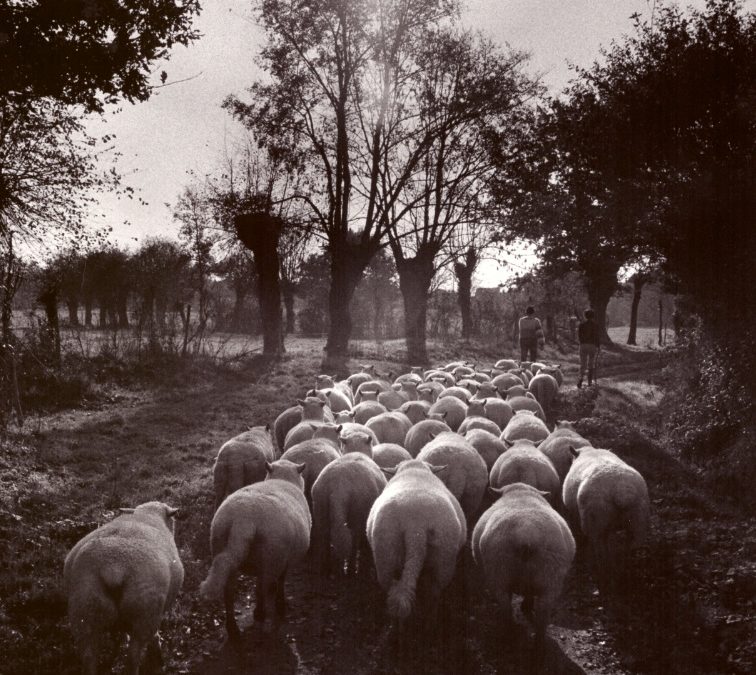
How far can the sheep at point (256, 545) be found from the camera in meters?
5.35

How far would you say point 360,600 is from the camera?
635 centimetres

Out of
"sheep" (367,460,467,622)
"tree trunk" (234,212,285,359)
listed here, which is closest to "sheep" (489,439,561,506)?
"sheep" (367,460,467,622)

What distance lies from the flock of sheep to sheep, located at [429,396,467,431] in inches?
76.7

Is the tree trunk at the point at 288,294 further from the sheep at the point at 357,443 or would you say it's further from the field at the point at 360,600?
the sheep at the point at 357,443

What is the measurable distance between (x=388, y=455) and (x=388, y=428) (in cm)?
177

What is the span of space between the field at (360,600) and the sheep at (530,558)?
44 centimetres

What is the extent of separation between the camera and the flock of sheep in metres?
4.50

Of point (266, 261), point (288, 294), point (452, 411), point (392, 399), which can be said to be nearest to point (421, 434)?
point (452, 411)

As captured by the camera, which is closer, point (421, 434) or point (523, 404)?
point (421, 434)

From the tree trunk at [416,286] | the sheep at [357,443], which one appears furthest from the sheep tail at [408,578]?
the tree trunk at [416,286]

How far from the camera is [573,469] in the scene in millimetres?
7633

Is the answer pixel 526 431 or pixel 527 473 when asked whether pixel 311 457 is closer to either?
pixel 527 473

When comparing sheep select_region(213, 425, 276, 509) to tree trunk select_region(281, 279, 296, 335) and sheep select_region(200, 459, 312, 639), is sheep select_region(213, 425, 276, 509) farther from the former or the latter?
tree trunk select_region(281, 279, 296, 335)

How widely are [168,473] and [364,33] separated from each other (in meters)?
18.8
